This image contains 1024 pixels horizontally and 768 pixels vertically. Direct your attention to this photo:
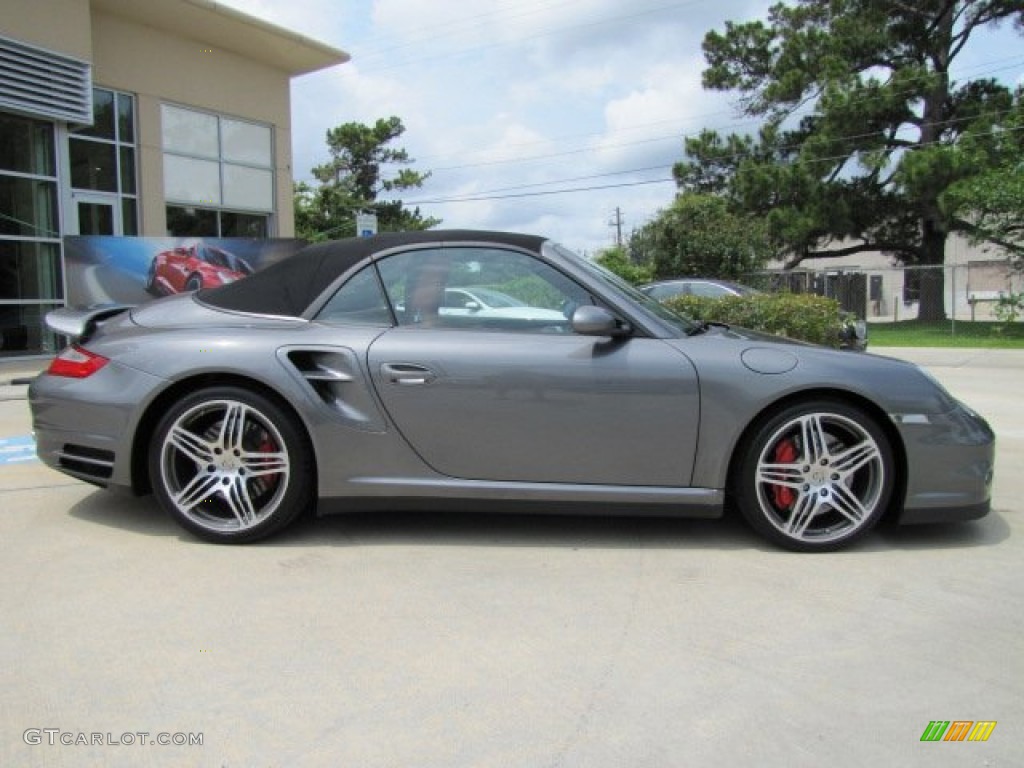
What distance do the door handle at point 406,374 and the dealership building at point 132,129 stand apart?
36.0 ft

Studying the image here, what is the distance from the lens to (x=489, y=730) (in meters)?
2.43

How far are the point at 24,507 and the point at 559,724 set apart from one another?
3578mm

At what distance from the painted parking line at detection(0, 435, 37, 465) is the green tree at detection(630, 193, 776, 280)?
1782 cm

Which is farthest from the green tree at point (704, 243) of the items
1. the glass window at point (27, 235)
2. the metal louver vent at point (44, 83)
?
the glass window at point (27, 235)

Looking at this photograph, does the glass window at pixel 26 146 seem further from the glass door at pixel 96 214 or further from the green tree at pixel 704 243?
the green tree at pixel 704 243

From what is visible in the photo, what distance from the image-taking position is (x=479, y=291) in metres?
4.13

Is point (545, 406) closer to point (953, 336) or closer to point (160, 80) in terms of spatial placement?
point (160, 80)

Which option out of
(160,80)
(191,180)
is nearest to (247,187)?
(191,180)

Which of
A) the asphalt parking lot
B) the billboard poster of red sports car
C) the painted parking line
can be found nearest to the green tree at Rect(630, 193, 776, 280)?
the billboard poster of red sports car

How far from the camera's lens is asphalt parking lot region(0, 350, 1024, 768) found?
238 cm

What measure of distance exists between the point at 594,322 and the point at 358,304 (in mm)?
1164

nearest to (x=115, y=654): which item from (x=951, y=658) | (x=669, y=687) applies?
(x=669, y=687)

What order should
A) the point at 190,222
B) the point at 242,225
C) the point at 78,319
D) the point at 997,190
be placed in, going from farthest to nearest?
the point at 242,225, the point at 997,190, the point at 190,222, the point at 78,319

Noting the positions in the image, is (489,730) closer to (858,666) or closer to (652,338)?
(858,666)
